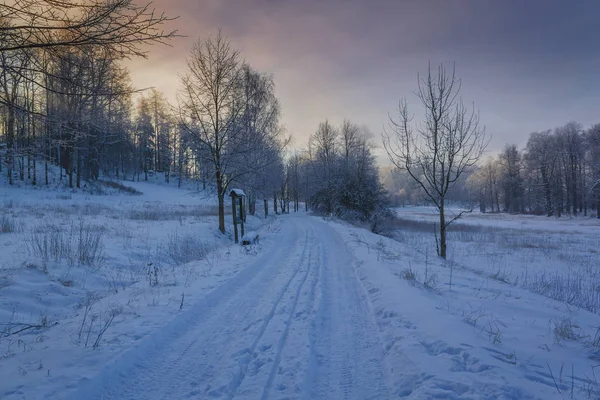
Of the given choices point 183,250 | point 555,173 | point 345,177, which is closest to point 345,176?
point 345,177

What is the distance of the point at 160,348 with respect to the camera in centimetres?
335

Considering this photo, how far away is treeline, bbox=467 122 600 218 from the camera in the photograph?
38.8 m

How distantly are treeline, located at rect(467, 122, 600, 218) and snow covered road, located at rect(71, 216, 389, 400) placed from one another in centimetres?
4574

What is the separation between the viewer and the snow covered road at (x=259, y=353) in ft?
8.55

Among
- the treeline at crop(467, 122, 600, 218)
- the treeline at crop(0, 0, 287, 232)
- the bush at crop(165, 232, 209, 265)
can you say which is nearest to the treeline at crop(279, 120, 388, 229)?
the treeline at crop(0, 0, 287, 232)

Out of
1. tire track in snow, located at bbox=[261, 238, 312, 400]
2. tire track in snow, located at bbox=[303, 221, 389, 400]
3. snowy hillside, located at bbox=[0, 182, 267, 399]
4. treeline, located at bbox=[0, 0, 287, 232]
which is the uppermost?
treeline, located at bbox=[0, 0, 287, 232]

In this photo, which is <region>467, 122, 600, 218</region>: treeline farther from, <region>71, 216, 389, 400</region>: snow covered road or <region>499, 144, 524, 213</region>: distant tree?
<region>71, 216, 389, 400</region>: snow covered road

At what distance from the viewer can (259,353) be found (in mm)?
3189

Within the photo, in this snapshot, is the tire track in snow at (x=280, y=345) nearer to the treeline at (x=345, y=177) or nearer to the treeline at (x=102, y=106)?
the treeline at (x=102, y=106)

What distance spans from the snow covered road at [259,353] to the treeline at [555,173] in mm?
45741

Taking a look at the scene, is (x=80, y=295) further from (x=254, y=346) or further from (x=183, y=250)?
(x=183, y=250)

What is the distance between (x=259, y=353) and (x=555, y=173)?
56623 mm

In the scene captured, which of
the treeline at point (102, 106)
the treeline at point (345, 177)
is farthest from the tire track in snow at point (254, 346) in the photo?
the treeline at point (345, 177)

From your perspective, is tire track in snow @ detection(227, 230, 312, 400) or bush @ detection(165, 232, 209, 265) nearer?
tire track in snow @ detection(227, 230, 312, 400)
